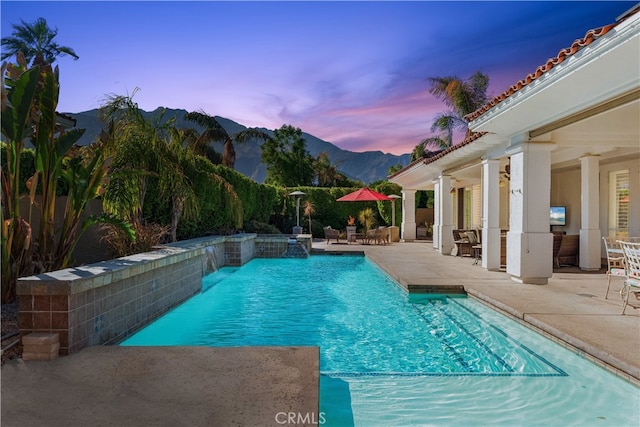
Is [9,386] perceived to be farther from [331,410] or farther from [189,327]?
[189,327]

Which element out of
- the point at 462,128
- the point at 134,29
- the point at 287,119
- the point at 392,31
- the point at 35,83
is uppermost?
the point at 287,119

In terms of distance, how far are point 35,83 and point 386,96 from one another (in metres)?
16.5

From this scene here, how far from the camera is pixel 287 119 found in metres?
44.4

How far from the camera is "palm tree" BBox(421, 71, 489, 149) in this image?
2939 cm

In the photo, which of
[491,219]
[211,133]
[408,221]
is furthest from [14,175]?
[211,133]

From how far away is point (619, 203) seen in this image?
41.3 feet

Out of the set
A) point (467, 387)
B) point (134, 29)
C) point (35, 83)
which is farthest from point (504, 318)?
point (134, 29)

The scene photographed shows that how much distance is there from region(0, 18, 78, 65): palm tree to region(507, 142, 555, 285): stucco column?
3473cm

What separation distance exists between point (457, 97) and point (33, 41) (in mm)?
34148

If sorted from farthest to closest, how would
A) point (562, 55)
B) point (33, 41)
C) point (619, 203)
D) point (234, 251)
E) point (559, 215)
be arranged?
point (33, 41), point (559, 215), point (234, 251), point (619, 203), point (562, 55)

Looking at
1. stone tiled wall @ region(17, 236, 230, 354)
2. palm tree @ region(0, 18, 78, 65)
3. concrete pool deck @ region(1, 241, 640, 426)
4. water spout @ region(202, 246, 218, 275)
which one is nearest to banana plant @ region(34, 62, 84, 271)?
stone tiled wall @ region(17, 236, 230, 354)

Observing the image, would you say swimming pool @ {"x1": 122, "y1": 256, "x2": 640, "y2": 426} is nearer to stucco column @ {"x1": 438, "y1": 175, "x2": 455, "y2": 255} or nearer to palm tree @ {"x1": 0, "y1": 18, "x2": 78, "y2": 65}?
stucco column @ {"x1": 438, "y1": 175, "x2": 455, "y2": 255}

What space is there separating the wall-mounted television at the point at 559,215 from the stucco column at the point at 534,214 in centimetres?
718

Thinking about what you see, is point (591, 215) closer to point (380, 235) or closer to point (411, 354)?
point (411, 354)
